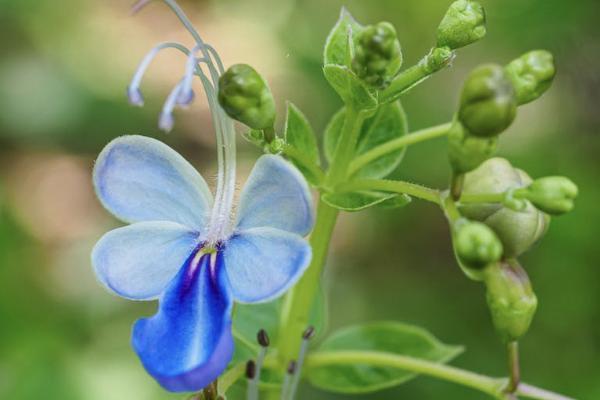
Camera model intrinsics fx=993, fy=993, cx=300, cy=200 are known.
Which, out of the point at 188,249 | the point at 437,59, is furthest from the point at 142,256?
the point at 437,59

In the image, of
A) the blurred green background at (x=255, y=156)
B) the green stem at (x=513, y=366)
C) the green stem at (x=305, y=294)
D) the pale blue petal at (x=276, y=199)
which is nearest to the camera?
the pale blue petal at (x=276, y=199)

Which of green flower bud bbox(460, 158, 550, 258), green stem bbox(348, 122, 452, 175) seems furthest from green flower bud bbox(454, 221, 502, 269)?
green stem bbox(348, 122, 452, 175)

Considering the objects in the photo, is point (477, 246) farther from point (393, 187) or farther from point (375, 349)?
point (375, 349)

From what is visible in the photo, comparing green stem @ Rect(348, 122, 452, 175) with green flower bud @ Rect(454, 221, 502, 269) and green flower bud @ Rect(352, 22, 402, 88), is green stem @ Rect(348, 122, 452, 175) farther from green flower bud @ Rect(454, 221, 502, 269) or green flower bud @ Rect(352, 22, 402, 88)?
green flower bud @ Rect(454, 221, 502, 269)

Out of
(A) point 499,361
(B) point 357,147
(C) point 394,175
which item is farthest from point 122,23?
(B) point 357,147

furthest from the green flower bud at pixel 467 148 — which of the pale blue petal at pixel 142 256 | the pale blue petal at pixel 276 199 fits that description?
the pale blue petal at pixel 142 256

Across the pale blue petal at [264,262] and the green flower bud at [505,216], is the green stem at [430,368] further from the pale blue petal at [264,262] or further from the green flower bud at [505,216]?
the pale blue petal at [264,262]

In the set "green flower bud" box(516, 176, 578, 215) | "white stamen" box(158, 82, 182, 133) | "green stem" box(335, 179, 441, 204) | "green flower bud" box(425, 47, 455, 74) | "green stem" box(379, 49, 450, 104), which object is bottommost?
"green stem" box(335, 179, 441, 204)

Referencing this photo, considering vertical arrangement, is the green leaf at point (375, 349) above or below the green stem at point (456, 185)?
below
